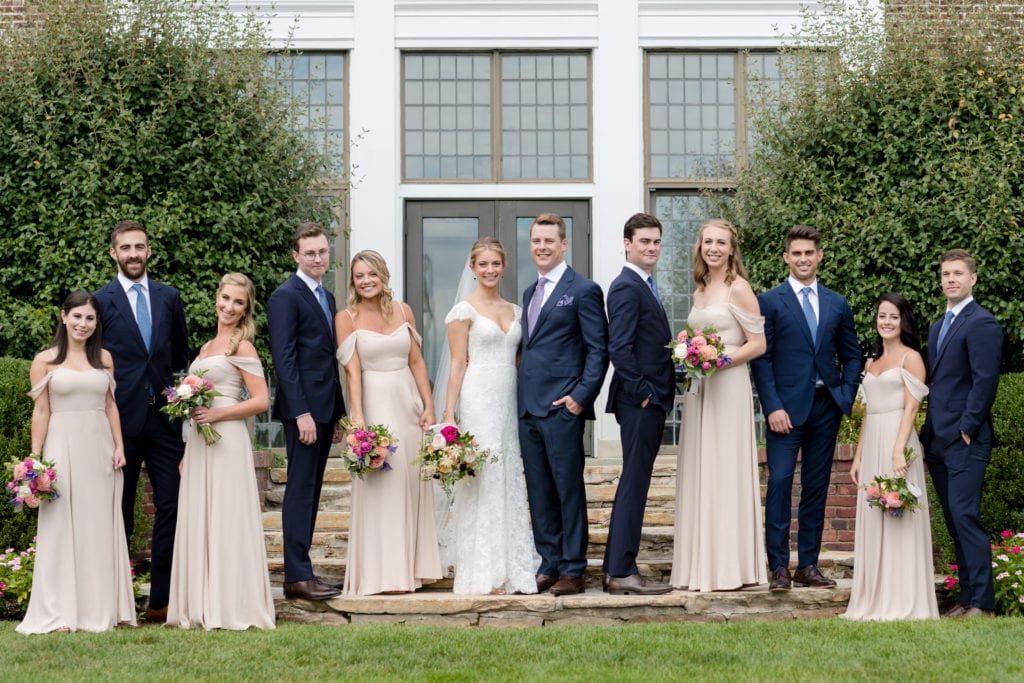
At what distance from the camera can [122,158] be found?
11.0 metres

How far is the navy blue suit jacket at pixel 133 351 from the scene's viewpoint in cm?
805

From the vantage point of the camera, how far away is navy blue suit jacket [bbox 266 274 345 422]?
317 inches

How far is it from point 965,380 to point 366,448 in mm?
3704

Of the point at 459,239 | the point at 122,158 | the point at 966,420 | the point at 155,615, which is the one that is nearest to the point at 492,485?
the point at 155,615

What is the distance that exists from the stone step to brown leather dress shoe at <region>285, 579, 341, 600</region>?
0.12 ft

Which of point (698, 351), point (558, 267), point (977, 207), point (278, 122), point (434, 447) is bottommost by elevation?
point (434, 447)

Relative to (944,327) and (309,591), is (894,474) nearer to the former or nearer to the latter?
(944,327)

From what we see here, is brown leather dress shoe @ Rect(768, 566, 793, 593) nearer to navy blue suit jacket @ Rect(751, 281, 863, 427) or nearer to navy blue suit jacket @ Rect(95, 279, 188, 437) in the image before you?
navy blue suit jacket @ Rect(751, 281, 863, 427)

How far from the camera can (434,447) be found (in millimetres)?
8094

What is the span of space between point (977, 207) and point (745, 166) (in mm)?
2449

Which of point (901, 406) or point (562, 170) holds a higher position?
point (562, 170)

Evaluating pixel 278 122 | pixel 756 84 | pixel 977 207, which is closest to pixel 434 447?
pixel 278 122

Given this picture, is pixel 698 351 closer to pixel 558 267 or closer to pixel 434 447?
pixel 558 267

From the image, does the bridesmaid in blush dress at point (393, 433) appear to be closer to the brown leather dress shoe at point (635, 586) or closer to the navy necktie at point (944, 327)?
the brown leather dress shoe at point (635, 586)
